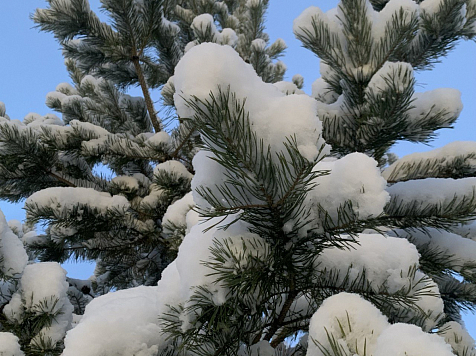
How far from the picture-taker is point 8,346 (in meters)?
1.42

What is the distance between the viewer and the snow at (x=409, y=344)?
500 mm

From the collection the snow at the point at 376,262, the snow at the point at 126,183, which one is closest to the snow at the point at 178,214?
the snow at the point at 126,183

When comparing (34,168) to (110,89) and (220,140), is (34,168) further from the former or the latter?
(220,140)

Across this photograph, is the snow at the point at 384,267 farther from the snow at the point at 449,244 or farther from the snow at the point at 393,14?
the snow at the point at 393,14

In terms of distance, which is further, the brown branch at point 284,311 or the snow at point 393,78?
the snow at point 393,78

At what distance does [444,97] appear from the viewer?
1.92m

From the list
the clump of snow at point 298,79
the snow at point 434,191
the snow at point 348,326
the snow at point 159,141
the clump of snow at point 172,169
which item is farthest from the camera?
the clump of snow at point 298,79

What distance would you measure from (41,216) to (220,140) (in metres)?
2.41

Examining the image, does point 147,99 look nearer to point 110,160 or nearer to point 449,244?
point 110,160

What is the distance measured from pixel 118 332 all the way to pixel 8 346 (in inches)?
31.0

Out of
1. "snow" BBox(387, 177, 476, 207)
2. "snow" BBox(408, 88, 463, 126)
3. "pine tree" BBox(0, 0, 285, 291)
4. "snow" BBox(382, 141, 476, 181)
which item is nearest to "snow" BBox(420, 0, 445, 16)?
"snow" BBox(408, 88, 463, 126)

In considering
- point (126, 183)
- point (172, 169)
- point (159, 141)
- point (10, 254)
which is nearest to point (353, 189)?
point (10, 254)

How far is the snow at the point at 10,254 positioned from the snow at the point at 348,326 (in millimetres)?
1529

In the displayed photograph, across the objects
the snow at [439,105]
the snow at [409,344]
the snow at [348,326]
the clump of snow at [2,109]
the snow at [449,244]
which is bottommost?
the snow at [409,344]
